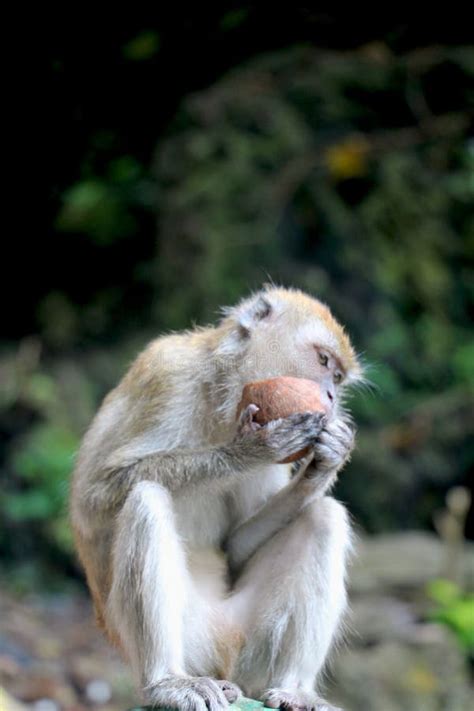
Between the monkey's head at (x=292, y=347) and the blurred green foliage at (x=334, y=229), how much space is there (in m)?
6.05

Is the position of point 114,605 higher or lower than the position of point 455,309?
higher

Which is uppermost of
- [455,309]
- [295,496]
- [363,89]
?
[295,496]

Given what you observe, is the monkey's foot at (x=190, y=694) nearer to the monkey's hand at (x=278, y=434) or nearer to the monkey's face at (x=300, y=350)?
the monkey's hand at (x=278, y=434)

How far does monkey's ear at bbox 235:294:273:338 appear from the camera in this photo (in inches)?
211

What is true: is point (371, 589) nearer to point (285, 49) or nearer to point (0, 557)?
point (0, 557)

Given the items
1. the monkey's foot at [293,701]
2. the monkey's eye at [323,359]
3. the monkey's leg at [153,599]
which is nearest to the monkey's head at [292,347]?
the monkey's eye at [323,359]

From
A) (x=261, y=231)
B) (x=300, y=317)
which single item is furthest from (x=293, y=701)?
(x=261, y=231)

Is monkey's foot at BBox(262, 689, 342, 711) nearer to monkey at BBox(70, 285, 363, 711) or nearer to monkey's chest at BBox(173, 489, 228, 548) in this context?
monkey at BBox(70, 285, 363, 711)

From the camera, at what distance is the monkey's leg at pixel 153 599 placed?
4609 mm

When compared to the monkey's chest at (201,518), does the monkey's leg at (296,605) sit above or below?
A: below

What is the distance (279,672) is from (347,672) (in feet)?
11.1

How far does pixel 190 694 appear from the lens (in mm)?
4520

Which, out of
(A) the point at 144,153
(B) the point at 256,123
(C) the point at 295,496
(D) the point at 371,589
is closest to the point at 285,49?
(B) the point at 256,123

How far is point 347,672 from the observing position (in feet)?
27.3
